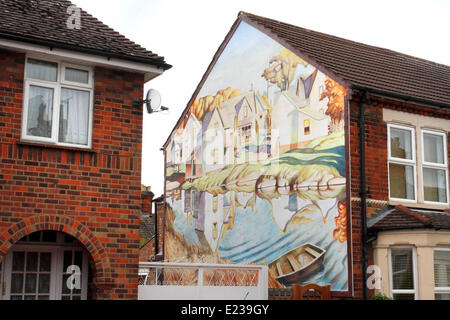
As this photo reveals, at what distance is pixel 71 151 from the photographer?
13.0 meters

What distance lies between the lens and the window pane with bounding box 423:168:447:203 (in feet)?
59.1

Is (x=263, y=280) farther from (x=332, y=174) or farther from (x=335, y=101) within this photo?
(x=335, y=101)

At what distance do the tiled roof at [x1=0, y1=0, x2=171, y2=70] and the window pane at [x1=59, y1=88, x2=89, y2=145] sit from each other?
93 centimetres

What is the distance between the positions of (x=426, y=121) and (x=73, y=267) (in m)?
10.1

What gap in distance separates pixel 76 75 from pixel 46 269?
387 cm

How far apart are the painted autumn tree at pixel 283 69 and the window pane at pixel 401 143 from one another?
312cm

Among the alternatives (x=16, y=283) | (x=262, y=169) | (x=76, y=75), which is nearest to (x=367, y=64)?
(x=262, y=169)

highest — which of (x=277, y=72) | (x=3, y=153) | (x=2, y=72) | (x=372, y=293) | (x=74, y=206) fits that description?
(x=277, y=72)

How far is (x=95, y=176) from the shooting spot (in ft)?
43.0
